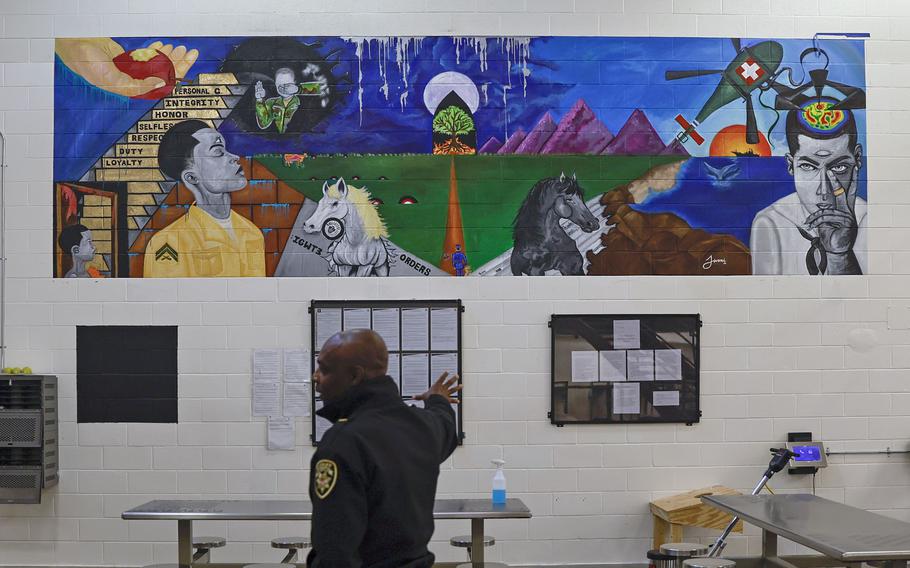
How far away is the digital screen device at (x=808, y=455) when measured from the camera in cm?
659

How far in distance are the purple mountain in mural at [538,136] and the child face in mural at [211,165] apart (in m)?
1.90

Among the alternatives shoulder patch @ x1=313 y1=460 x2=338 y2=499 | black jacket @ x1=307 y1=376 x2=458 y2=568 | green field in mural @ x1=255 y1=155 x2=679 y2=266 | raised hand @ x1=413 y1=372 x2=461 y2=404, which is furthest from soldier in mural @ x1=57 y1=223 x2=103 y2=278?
shoulder patch @ x1=313 y1=460 x2=338 y2=499

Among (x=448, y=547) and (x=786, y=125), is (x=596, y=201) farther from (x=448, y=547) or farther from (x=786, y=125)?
(x=448, y=547)

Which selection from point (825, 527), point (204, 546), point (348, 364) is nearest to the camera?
point (348, 364)

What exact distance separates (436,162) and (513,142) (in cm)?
53

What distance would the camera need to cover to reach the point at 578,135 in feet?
22.2

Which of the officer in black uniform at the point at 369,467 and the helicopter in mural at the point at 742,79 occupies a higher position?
the helicopter in mural at the point at 742,79

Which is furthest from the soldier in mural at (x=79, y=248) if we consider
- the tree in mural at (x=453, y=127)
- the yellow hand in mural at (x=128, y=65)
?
the tree in mural at (x=453, y=127)

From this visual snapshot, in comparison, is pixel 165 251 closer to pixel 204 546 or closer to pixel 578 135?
pixel 204 546

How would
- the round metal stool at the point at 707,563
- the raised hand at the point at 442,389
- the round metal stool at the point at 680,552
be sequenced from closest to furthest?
the raised hand at the point at 442,389, the round metal stool at the point at 707,563, the round metal stool at the point at 680,552

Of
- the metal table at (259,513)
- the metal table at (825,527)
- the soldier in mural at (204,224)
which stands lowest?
the metal table at (259,513)

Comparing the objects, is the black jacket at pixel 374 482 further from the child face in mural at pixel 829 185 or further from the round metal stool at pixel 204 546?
the child face in mural at pixel 829 185

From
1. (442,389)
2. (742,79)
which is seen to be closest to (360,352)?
(442,389)

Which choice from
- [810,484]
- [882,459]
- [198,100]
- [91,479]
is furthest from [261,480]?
[882,459]
